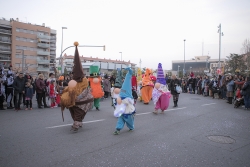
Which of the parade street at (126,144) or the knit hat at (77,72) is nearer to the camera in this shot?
the parade street at (126,144)

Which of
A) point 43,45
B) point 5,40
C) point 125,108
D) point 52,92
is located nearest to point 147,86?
point 52,92

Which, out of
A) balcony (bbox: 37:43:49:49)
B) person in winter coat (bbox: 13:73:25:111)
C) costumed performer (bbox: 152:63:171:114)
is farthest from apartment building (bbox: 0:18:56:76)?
costumed performer (bbox: 152:63:171:114)

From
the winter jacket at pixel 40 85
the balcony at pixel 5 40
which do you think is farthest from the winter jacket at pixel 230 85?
the balcony at pixel 5 40

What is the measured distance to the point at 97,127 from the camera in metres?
6.84

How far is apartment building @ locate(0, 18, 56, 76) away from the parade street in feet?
158

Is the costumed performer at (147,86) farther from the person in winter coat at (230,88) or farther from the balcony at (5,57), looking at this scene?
the balcony at (5,57)

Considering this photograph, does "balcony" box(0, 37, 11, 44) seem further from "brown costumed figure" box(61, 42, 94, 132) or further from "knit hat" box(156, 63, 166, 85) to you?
"brown costumed figure" box(61, 42, 94, 132)

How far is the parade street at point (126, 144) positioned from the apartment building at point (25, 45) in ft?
158

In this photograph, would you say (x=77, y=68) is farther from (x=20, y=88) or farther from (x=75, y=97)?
(x=20, y=88)

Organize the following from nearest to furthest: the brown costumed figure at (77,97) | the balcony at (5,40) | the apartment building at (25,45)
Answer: the brown costumed figure at (77,97)
the balcony at (5,40)
the apartment building at (25,45)

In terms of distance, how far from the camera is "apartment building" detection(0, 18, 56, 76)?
55406 mm

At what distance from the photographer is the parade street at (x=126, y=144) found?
417 cm

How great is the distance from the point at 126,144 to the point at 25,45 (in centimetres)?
6153

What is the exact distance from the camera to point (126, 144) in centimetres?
517
